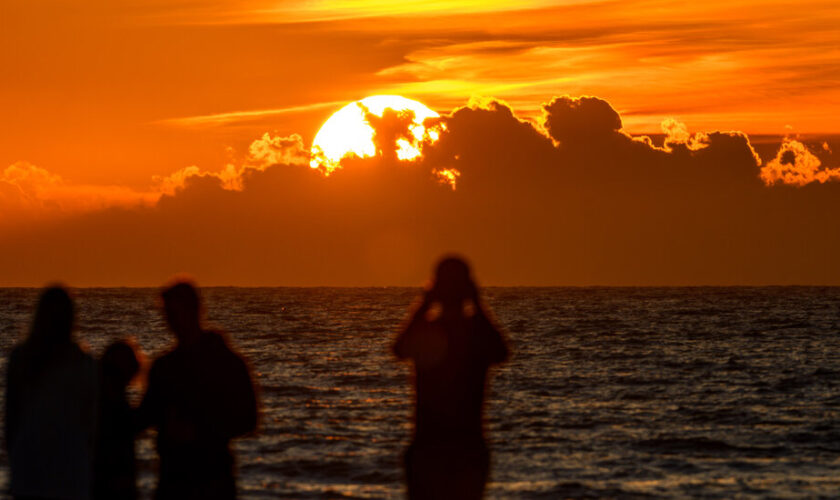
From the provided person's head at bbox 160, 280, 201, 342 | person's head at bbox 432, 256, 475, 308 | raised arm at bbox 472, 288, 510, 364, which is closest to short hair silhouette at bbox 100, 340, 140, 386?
person's head at bbox 160, 280, 201, 342

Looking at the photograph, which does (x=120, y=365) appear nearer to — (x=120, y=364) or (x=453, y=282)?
(x=120, y=364)

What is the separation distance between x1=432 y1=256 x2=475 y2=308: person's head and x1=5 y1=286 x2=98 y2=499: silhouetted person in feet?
6.14

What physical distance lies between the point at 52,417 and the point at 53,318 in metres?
0.54

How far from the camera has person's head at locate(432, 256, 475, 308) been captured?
21.4ft

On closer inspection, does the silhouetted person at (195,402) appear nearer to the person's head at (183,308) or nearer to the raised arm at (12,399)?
the person's head at (183,308)

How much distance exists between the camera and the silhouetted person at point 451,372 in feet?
21.5

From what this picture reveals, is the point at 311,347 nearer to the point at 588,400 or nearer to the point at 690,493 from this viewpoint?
the point at 588,400

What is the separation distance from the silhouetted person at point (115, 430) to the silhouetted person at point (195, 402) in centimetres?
50

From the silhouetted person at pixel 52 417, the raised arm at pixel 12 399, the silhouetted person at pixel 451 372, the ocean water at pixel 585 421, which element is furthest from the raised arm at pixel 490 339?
the ocean water at pixel 585 421

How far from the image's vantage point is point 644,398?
101ft

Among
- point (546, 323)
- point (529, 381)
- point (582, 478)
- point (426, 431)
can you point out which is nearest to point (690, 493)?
point (582, 478)

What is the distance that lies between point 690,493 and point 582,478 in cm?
167

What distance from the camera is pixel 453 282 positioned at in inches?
257

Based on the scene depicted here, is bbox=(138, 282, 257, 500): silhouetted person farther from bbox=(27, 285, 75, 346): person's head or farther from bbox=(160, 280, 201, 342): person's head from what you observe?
bbox=(27, 285, 75, 346): person's head
